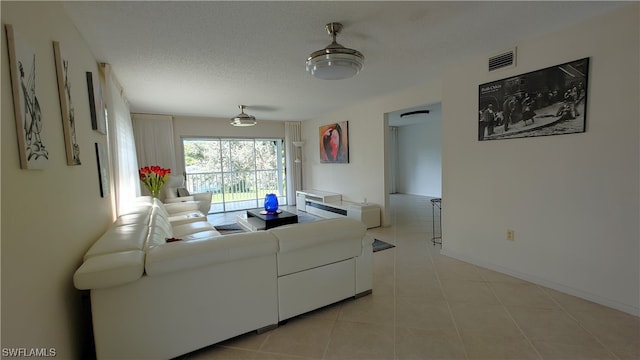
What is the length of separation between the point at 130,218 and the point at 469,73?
374 cm

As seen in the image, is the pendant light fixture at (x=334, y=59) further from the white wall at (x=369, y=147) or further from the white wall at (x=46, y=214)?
the white wall at (x=369, y=147)

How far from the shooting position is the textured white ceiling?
191cm

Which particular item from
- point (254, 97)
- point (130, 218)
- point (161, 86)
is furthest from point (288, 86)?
point (130, 218)

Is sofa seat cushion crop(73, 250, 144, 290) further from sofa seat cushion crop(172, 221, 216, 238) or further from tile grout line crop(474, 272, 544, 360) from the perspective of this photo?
tile grout line crop(474, 272, 544, 360)

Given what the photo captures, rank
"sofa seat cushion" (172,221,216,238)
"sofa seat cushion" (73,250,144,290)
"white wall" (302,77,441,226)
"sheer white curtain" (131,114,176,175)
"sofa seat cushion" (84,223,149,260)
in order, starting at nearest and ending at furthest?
"sofa seat cushion" (73,250,144,290) → "sofa seat cushion" (84,223,149,260) → "sofa seat cushion" (172,221,216,238) → "white wall" (302,77,441,226) → "sheer white curtain" (131,114,176,175)

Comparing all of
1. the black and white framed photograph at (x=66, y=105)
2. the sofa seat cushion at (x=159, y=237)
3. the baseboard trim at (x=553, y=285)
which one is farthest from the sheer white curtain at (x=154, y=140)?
the baseboard trim at (x=553, y=285)

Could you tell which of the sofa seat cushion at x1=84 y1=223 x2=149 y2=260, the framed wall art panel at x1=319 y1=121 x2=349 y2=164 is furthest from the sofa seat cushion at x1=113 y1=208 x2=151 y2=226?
the framed wall art panel at x1=319 y1=121 x2=349 y2=164

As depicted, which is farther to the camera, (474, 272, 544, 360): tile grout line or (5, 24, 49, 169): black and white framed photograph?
(474, 272, 544, 360): tile grout line

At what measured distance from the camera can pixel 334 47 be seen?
2.05 meters

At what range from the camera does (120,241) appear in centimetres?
174

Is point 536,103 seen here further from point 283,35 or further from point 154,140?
point 154,140

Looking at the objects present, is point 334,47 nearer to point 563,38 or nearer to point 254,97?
point 563,38

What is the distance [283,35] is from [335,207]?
357 cm

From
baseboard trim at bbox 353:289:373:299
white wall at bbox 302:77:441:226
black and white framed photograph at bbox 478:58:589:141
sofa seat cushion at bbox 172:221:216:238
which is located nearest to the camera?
black and white framed photograph at bbox 478:58:589:141
